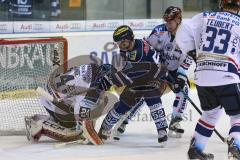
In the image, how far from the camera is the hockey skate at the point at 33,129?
16.4ft

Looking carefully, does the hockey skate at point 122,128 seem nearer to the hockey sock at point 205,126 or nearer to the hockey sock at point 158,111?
the hockey sock at point 158,111

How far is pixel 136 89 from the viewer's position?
495 cm

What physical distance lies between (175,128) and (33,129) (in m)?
1.17

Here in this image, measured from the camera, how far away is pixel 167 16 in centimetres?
511

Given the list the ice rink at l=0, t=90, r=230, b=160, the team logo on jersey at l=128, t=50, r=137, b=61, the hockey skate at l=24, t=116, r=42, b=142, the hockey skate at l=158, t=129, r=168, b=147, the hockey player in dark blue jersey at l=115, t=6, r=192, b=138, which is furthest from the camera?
the hockey player in dark blue jersey at l=115, t=6, r=192, b=138

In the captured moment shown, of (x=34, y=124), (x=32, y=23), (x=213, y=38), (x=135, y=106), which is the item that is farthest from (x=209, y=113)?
(x=32, y=23)

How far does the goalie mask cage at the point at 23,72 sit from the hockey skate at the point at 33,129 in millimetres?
341

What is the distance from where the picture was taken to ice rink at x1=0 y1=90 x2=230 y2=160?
4527 mm

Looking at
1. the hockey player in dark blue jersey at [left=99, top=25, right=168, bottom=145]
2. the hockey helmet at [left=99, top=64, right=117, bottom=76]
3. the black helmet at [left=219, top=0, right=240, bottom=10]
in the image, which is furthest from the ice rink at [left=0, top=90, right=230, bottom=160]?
the black helmet at [left=219, top=0, right=240, bottom=10]

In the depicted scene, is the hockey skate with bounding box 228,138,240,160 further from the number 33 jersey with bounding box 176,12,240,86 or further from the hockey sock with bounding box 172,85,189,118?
the hockey sock with bounding box 172,85,189,118

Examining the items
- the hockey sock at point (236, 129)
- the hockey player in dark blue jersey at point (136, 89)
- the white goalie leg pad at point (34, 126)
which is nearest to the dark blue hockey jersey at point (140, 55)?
the hockey player in dark blue jersey at point (136, 89)

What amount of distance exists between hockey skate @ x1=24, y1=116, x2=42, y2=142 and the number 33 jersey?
60.4 inches

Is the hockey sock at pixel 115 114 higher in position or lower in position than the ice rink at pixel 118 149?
higher

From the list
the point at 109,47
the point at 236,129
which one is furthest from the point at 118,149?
the point at 109,47
